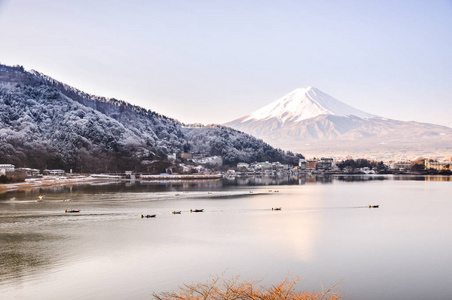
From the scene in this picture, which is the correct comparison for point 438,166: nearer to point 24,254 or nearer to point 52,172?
point 52,172

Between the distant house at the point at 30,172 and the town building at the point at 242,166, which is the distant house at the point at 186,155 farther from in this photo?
Result: the distant house at the point at 30,172

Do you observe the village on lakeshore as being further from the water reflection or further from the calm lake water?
the water reflection

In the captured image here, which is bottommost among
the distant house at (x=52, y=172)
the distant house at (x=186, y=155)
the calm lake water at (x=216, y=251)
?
the calm lake water at (x=216, y=251)

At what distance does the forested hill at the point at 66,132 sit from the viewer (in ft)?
322

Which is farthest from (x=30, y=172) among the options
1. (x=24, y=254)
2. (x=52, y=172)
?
(x=24, y=254)

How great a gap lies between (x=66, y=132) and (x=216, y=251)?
314 feet

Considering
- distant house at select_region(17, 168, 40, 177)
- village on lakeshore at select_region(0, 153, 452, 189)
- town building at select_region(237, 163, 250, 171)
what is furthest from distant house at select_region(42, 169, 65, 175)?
town building at select_region(237, 163, 250, 171)

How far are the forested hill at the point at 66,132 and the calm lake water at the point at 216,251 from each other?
67086mm

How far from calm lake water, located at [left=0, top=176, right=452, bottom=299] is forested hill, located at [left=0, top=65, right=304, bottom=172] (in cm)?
6709

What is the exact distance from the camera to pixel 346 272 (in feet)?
53.4

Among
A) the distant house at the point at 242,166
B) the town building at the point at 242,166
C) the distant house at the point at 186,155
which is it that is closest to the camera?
the distant house at the point at 186,155

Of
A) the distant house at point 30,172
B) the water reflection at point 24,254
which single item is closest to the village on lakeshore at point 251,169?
the distant house at point 30,172

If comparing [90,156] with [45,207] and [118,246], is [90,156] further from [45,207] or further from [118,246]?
[118,246]

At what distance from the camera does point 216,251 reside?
19656 mm
